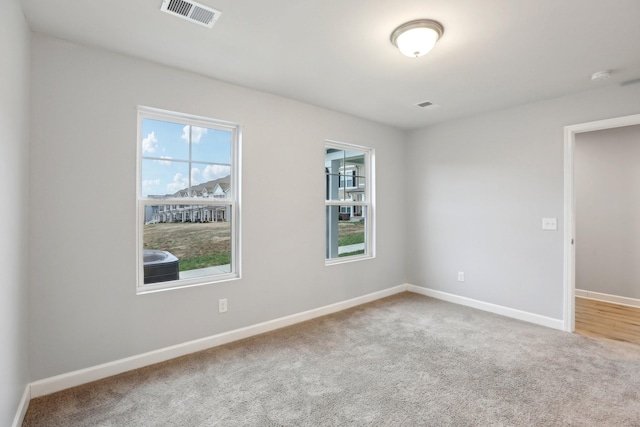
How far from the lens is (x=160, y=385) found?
2299 mm

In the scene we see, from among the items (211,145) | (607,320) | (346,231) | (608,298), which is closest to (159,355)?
(211,145)

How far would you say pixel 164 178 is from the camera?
2771 millimetres

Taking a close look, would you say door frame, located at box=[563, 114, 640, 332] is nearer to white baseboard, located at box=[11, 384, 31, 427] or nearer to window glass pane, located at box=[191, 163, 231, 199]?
window glass pane, located at box=[191, 163, 231, 199]

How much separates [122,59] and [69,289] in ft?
5.86

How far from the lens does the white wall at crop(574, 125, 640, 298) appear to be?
4.11m

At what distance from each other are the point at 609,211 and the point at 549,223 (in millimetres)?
1630

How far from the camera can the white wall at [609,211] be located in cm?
411

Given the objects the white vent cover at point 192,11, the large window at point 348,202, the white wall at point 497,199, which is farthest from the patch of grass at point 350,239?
the white vent cover at point 192,11

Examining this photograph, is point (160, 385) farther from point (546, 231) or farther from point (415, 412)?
point (546, 231)

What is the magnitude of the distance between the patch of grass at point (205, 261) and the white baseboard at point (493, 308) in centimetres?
295

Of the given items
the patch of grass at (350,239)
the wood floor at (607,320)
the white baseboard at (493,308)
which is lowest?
the wood floor at (607,320)

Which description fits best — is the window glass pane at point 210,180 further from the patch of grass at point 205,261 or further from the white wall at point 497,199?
the white wall at point 497,199

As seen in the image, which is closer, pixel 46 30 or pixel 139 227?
pixel 46 30

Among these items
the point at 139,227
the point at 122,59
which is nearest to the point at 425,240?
the point at 139,227
